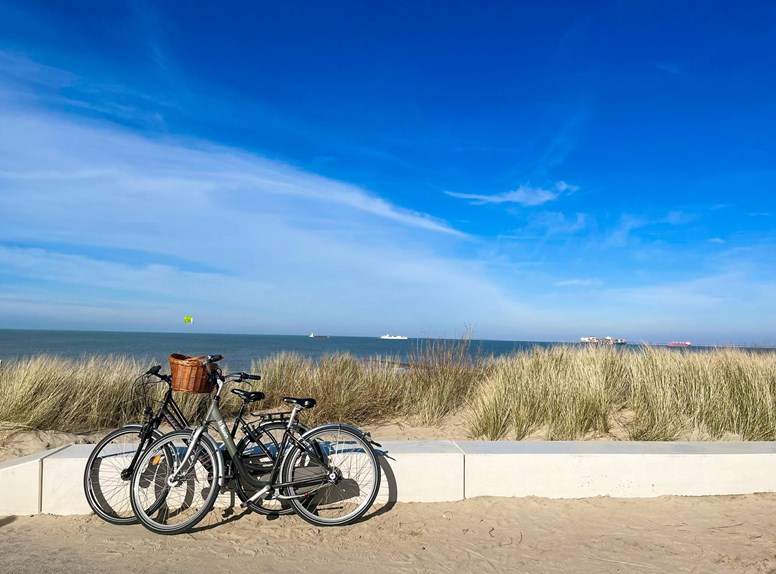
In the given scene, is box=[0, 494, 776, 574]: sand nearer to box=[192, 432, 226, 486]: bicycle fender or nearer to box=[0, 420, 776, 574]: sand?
box=[0, 420, 776, 574]: sand

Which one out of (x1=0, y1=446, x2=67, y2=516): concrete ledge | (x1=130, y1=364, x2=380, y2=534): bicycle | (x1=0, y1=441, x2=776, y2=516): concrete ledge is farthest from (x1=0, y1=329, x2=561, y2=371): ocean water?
(x1=0, y1=446, x2=67, y2=516): concrete ledge

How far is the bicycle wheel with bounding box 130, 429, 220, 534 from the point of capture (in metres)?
4.10

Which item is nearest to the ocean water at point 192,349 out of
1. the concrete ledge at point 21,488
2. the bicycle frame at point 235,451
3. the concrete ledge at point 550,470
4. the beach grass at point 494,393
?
the beach grass at point 494,393

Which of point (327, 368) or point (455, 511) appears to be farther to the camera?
point (327, 368)

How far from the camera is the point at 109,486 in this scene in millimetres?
4406

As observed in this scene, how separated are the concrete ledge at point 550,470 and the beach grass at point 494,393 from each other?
62.8 inches

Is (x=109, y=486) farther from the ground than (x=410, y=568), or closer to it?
farther from the ground

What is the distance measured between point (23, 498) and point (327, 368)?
19.5 ft

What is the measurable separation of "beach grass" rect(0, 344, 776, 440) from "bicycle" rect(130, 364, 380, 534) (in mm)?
3009

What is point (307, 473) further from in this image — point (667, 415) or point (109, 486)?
point (667, 415)

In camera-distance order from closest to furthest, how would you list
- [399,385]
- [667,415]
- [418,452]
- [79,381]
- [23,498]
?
[23,498], [418,452], [667,415], [79,381], [399,385]

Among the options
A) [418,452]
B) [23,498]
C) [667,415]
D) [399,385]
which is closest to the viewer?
[23,498]

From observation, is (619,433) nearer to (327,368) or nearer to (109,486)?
(327,368)

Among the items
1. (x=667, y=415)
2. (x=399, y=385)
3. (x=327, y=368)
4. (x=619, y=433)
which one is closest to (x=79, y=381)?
(x=327, y=368)
